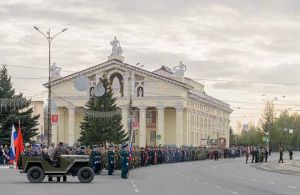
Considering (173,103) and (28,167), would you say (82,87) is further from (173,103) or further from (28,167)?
(173,103)

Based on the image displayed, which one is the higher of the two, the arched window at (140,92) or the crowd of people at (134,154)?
the arched window at (140,92)

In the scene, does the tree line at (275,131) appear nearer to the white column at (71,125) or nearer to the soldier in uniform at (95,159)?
the white column at (71,125)

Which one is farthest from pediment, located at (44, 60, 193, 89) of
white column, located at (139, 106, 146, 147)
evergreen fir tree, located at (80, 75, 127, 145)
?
evergreen fir tree, located at (80, 75, 127, 145)

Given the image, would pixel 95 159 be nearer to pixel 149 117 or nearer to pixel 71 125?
pixel 149 117

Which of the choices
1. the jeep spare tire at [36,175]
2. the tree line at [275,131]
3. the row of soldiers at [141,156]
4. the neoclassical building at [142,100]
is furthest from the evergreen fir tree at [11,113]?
the tree line at [275,131]

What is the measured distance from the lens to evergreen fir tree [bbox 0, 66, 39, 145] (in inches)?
2714

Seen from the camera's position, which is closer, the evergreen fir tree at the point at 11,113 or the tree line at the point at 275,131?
the evergreen fir tree at the point at 11,113

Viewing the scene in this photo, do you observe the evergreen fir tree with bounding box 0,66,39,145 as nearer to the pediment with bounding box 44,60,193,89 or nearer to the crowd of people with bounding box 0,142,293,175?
the crowd of people with bounding box 0,142,293,175

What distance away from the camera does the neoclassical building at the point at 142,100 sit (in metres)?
116

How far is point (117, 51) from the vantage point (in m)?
120

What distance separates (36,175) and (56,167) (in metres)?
0.85

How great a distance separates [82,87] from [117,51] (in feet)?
225

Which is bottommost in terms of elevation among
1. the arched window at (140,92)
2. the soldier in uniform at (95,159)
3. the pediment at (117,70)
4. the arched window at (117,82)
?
the soldier in uniform at (95,159)

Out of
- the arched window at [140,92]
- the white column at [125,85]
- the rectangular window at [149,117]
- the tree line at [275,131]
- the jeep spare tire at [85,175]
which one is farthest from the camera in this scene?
the tree line at [275,131]
